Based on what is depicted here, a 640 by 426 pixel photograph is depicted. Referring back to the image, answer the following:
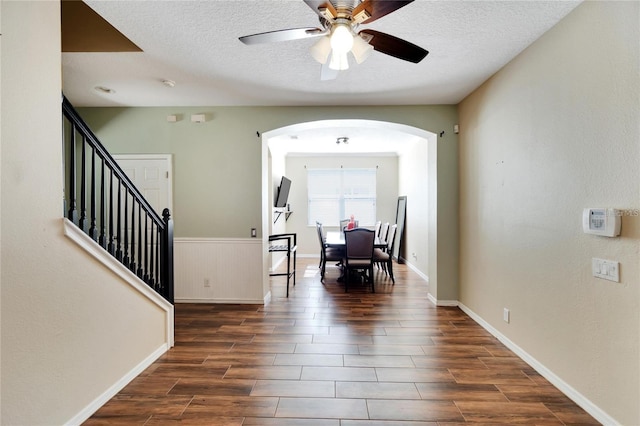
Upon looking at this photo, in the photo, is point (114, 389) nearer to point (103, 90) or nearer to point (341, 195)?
point (103, 90)

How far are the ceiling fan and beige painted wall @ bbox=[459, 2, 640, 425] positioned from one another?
1.08 meters

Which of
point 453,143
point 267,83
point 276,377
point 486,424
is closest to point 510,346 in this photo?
point 486,424

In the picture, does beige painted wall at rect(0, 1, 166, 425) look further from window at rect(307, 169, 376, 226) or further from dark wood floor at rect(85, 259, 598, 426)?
window at rect(307, 169, 376, 226)

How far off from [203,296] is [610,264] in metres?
4.07

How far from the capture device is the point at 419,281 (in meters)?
5.15

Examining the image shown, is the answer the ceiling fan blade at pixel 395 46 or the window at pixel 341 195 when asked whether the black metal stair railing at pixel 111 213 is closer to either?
the ceiling fan blade at pixel 395 46

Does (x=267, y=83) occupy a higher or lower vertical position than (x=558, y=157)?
higher

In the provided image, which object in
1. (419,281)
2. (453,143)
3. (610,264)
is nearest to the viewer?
(610,264)

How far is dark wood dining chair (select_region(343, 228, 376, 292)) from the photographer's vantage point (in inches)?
179

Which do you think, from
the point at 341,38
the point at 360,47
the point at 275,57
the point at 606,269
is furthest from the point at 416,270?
the point at 341,38

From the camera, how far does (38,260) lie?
1564 millimetres

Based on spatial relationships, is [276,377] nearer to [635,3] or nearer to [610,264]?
[610,264]

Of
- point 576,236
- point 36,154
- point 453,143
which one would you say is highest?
point 453,143

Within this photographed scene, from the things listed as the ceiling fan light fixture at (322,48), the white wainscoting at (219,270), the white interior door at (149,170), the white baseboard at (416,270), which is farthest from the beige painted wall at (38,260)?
the white baseboard at (416,270)
